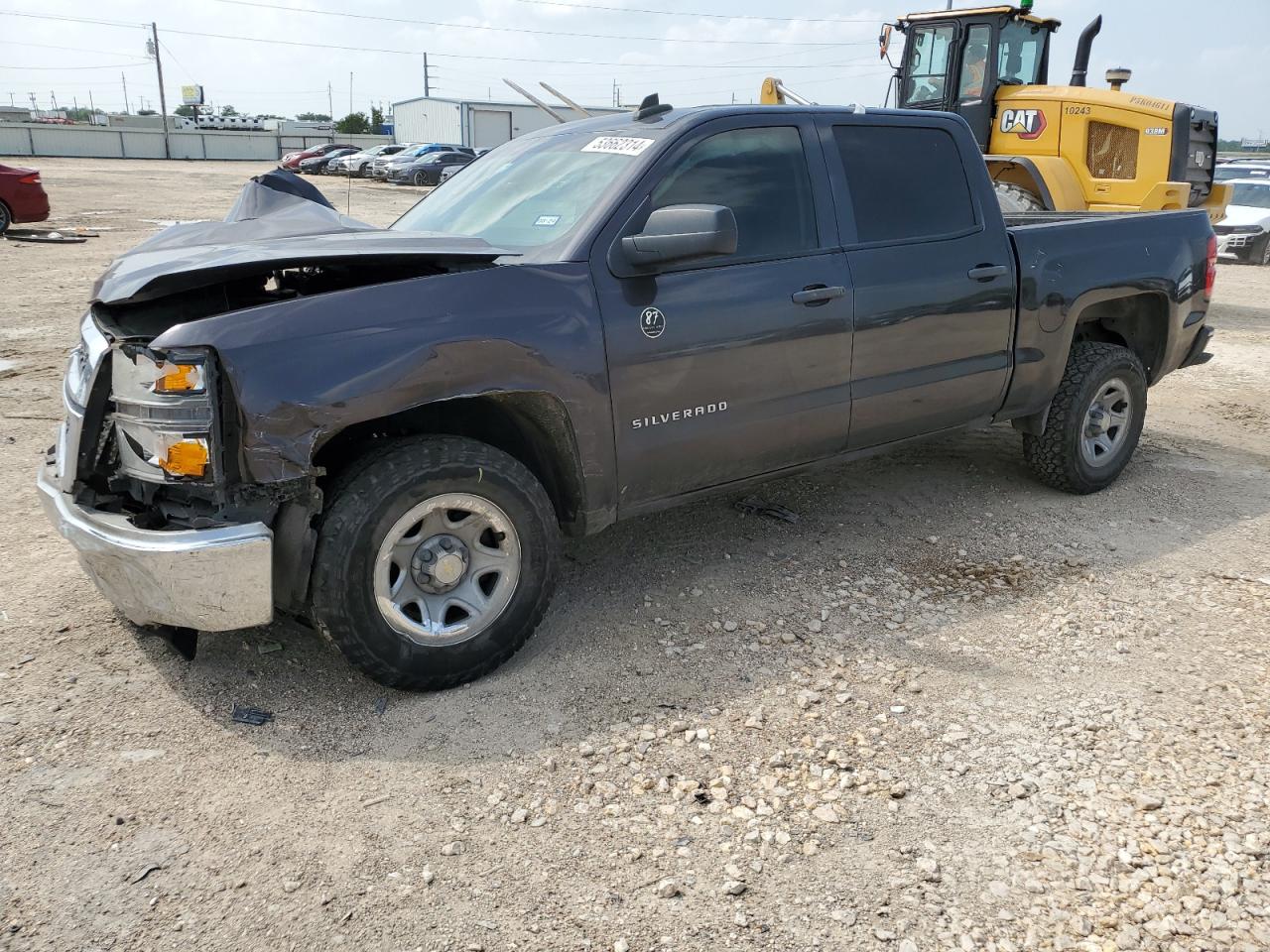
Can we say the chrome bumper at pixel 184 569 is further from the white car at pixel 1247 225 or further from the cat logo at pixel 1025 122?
the white car at pixel 1247 225

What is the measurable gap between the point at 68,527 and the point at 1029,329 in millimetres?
4155

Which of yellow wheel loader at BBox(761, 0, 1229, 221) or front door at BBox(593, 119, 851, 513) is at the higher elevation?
yellow wheel loader at BBox(761, 0, 1229, 221)

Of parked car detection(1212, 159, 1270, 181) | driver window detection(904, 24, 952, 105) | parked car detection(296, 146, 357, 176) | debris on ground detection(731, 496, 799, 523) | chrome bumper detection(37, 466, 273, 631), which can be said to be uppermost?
A: driver window detection(904, 24, 952, 105)

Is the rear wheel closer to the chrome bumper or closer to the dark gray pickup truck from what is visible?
the dark gray pickup truck

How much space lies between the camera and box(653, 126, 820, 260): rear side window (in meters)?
3.82

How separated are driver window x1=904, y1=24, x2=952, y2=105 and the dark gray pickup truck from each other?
7.39 m

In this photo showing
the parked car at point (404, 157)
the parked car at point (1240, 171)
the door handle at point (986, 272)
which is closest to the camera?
the door handle at point (986, 272)

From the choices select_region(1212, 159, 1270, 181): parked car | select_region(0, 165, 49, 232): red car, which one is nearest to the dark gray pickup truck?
select_region(0, 165, 49, 232): red car

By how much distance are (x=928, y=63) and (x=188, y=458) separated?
10793mm

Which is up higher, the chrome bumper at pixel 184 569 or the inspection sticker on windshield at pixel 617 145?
the inspection sticker on windshield at pixel 617 145

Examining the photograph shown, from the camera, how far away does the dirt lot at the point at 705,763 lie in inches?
97.1

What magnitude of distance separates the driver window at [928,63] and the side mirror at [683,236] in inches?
365

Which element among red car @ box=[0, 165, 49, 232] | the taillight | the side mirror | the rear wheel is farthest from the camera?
red car @ box=[0, 165, 49, 232]

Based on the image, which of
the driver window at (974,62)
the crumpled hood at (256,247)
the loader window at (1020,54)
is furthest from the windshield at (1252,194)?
the crumpled hood at (256,247)
